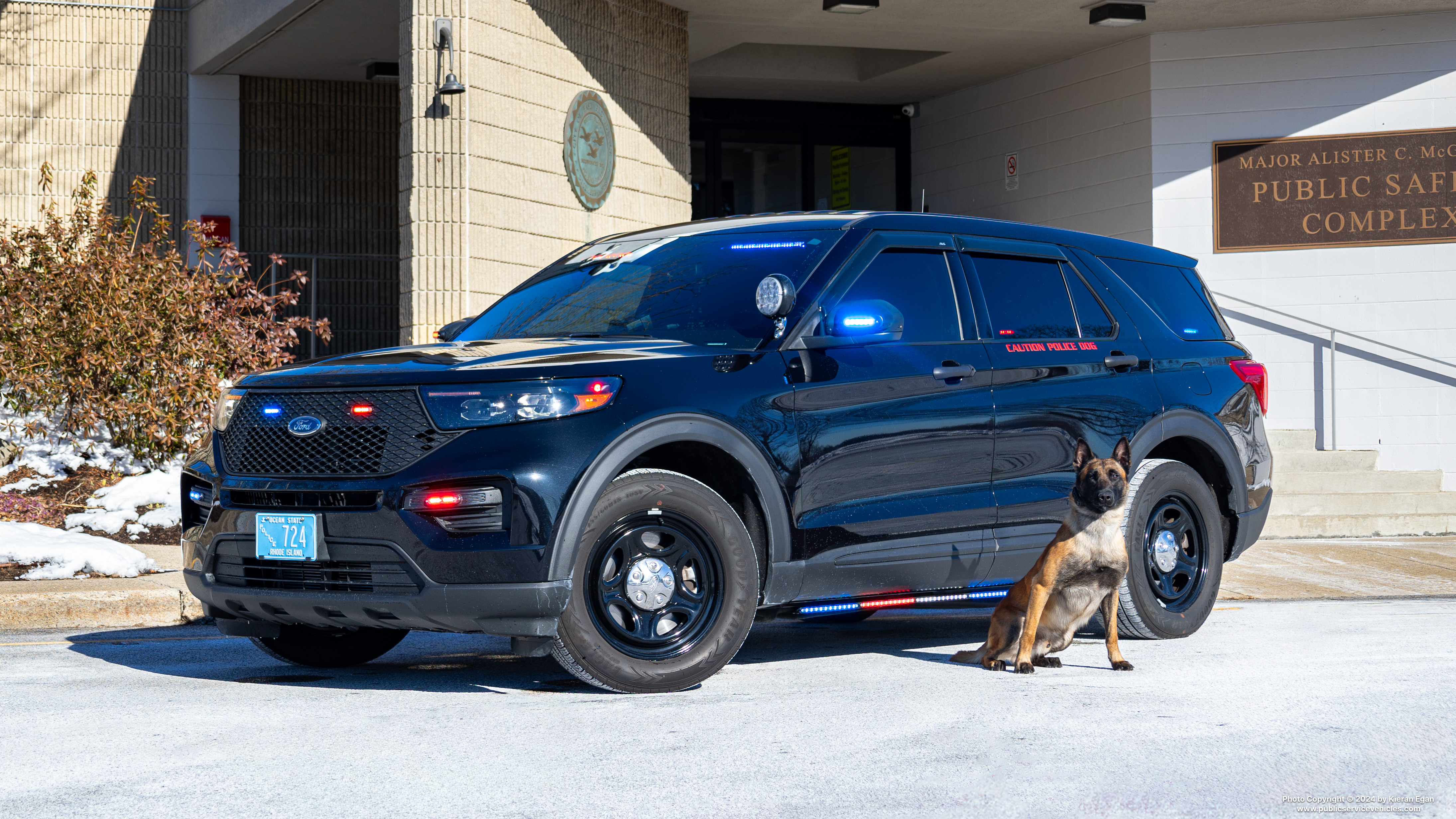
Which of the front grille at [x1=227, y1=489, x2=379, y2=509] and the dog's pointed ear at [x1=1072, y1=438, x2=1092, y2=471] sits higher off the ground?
the dog's pointed ear at [x1=1072, y1=438, x2=1092, y2=471]

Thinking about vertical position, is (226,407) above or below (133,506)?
above

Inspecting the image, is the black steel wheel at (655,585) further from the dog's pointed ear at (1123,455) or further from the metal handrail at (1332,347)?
the metal handrail at (1332,347)

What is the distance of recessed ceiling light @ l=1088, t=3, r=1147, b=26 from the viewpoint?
14.3 m

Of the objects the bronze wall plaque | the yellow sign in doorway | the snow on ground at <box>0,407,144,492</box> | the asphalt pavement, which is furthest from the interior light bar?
the yellow sign in doorway

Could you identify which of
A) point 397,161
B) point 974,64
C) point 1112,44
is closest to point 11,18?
point 397,161

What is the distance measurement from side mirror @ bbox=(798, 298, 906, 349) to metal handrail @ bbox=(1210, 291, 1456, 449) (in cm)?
941

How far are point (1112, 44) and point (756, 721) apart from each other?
12.3 metres

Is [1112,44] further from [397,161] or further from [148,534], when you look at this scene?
[148,534]

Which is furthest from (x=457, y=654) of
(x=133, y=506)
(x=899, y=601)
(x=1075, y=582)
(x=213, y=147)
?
(x=213, y=147)

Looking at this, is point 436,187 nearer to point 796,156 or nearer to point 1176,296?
point 1176,296

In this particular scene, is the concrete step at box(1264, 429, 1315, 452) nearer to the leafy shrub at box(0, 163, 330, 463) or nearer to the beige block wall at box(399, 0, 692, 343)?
the beige block wall at box(399, 0, 692, 343)

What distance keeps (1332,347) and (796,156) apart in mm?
6942

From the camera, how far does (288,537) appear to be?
5254 mm

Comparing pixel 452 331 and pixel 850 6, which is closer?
pixel 452 331
